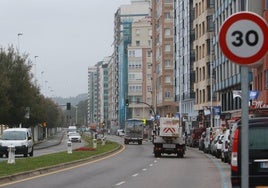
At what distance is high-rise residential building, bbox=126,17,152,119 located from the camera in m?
189

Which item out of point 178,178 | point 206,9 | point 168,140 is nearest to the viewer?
point 178,178

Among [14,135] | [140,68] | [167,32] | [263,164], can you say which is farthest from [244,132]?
[140,68]

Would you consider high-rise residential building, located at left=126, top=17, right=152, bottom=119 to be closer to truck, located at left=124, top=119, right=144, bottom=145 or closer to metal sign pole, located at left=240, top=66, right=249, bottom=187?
truck, located at left=124, top=119, right=144, bottom=145

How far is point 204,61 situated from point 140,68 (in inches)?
3972

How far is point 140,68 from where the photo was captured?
193m

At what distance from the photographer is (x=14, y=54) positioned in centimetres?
7219

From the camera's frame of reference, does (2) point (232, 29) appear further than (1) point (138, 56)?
No

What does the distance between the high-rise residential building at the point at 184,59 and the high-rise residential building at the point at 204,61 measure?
4.28 meters

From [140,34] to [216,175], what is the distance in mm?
166332

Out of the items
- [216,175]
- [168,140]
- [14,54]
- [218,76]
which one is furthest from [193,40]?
[216,175]

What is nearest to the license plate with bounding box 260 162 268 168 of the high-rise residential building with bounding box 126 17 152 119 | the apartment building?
the apartment building

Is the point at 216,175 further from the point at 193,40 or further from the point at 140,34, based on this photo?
the point at 140,34

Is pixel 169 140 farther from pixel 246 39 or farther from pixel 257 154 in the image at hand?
pixel 246 39

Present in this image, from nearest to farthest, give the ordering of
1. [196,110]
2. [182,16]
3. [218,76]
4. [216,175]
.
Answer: [216,175], [218,76], [196,110], [182,16]
